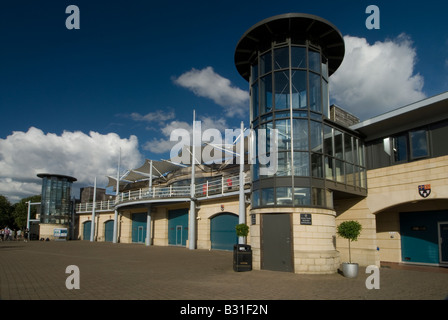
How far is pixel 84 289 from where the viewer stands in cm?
882

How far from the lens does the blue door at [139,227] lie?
119 ft

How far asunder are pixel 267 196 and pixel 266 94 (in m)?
4.70

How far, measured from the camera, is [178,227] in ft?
99.8

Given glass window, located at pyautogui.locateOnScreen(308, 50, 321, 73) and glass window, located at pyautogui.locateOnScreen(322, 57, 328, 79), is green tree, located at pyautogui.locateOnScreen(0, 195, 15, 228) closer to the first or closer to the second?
glass window, located at pyautogui.locateOnScreen(322, 57, 328, 79)

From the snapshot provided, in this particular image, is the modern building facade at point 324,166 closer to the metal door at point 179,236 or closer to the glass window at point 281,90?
the glass window at point 281,90

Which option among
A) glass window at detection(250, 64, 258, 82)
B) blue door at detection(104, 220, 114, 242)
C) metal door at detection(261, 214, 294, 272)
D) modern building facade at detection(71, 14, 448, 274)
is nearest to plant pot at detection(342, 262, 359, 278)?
modern building facade at detection(71, 14, 448, 274)

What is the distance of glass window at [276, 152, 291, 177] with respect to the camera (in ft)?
45.9

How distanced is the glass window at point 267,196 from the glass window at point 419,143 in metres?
6.60

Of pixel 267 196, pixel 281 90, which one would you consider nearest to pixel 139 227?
pixel 267 196

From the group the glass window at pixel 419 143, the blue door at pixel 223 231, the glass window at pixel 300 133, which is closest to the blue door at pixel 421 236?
the glass window at pixel 419 143

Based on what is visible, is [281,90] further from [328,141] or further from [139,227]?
[139,227]

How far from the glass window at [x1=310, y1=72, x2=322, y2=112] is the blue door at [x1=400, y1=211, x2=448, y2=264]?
24.5 ft
